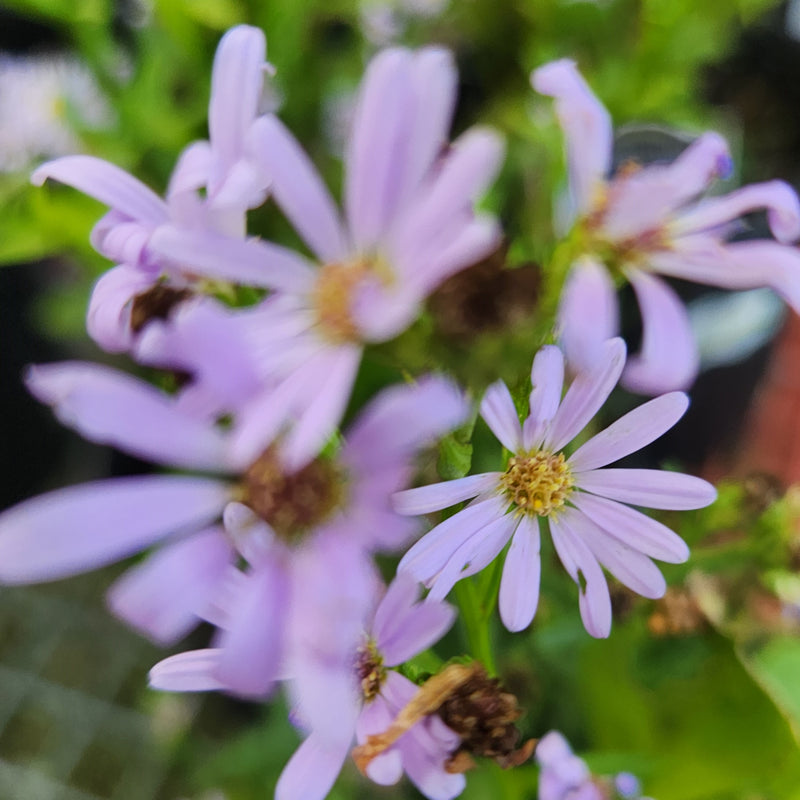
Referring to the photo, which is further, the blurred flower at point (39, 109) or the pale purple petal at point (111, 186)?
the blurred flower at point (39, 109)

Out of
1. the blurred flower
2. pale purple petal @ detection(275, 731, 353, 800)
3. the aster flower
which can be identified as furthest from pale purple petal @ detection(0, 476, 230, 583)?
the blurred flower

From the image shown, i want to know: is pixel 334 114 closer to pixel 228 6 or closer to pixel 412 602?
pixel 228 6

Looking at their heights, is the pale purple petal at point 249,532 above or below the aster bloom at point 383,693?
above

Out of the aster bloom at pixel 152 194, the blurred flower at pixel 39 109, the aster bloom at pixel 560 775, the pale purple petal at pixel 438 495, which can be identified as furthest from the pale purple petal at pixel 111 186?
the blurred flower at pixel 39 109

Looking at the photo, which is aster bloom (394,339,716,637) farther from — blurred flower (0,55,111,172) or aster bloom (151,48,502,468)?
blurred flower (0,55,111,172)

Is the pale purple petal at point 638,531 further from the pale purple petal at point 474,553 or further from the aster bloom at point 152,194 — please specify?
the aster bloom at point 152,194

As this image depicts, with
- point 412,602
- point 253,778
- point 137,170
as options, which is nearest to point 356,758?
point 412,602

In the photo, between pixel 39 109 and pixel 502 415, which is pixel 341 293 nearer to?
pixel 502 415
